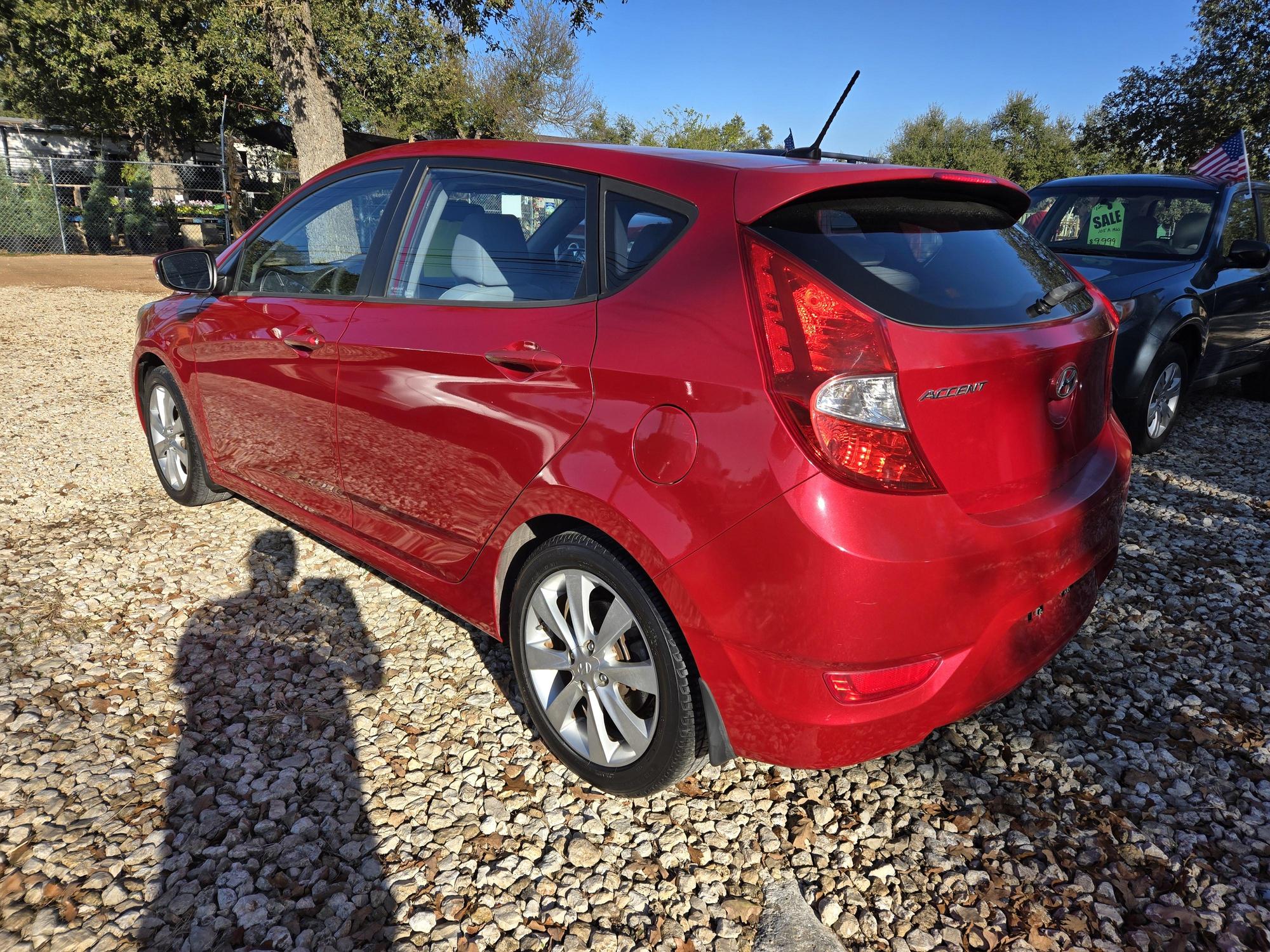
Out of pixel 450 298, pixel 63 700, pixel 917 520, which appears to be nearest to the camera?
pixel 917 520

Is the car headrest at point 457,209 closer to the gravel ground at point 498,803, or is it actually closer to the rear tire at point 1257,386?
the gravel ground at point 498,803

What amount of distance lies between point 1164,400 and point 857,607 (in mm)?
5253

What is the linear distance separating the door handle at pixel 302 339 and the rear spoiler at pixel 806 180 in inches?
70.7

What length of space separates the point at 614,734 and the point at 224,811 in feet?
3.75

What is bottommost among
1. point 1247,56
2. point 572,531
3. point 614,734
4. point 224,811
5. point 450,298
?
point 224,811

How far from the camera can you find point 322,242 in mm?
3432

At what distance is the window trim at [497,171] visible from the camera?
2.35 meters

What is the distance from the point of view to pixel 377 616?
11.7ft

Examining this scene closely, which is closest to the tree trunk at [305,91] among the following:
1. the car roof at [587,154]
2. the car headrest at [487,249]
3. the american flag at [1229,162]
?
the car roof at [587,154]

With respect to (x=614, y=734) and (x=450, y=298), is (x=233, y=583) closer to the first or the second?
(x=450, y=298)

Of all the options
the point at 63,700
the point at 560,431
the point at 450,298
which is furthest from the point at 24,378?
the point at 560,431

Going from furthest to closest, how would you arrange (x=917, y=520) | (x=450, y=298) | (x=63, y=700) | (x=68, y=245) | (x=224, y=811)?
(x=68, y=245), (x=63, y=700), (x=450, y=298), (x=224, y=811), (x=917, y=520)

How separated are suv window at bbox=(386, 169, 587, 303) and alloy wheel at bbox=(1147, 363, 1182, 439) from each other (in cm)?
482

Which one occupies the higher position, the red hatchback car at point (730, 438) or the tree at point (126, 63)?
the tree at point (126, 63)
